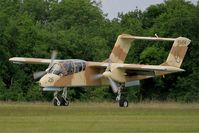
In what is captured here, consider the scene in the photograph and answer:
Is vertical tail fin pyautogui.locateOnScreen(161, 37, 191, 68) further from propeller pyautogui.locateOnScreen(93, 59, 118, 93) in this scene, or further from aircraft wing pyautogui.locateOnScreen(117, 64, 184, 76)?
propeller pyautogui.locateOnScreen(93, 59, 118, 93)

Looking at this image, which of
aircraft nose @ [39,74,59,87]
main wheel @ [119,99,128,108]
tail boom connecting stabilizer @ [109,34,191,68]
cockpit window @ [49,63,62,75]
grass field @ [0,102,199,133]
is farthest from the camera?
tail boom connecting stabilizer @ [109,34,191,68]

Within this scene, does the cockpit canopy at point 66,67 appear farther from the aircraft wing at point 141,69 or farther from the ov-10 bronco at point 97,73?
the aircraft wing at point 141,69

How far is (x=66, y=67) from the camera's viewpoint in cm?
5859

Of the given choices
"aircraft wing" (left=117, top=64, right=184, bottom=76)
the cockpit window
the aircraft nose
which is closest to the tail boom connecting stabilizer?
"aircraft wing" (left=117, top=64, right=184, bottom=76)

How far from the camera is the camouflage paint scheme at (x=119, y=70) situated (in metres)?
58.2

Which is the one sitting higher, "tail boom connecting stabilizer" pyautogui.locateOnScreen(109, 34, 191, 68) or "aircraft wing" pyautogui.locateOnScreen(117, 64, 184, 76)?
"tail boom connecting stabilizer" pyautogui.locateOnScreen(109, 34, 191, 68)

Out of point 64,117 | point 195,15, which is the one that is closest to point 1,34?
point 195,15

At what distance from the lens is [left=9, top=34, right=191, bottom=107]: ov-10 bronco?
57.8 metres

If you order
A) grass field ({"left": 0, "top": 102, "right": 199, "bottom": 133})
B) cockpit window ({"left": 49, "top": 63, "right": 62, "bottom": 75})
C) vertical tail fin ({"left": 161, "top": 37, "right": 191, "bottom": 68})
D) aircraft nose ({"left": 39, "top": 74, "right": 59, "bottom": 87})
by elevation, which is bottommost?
grass field ({"left": 0, "top": 102, "right": 199, "bottom": 133})

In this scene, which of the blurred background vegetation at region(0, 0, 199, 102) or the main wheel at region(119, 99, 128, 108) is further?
the blurred background vegetation at region(0, 0, 199, 102)

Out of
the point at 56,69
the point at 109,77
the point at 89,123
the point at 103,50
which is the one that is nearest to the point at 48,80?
the point at 56,69

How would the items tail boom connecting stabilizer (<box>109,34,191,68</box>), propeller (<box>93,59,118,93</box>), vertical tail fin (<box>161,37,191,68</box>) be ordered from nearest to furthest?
propeller (<box>93,59,118,93</box>) → tail boom connecting stabilizer (<box>109,34,191,68</box>) → vertical tail fin (<box>161,37,191,68</box>)

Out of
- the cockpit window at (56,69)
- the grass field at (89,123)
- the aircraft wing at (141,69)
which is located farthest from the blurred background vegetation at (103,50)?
the grass field at (89,123)

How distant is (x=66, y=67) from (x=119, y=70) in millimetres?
3742
